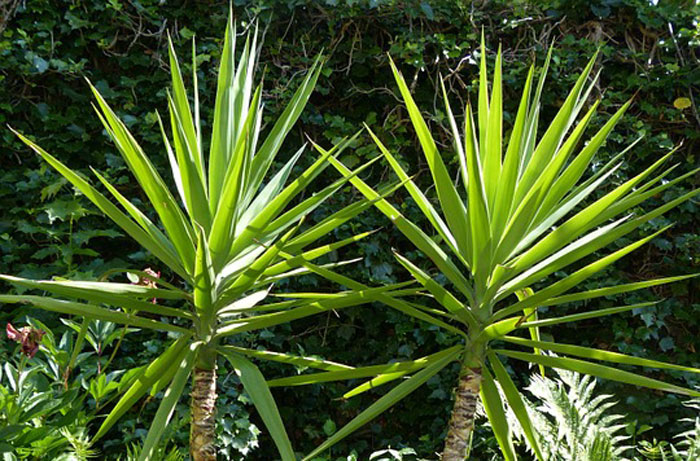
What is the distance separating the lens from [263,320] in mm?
1262

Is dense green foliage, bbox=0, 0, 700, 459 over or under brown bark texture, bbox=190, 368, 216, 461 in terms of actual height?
over

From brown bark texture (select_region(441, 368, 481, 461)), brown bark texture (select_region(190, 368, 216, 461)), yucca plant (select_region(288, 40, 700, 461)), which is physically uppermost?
yucca plant (select_region(288, 40, 700, 461))

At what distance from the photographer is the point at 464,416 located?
4.03 feet

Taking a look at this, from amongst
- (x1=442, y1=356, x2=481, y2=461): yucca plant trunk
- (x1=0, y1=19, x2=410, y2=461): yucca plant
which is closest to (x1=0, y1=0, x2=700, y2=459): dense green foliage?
(x1=0, y1=19, x2=410, y2=461): yucca plant

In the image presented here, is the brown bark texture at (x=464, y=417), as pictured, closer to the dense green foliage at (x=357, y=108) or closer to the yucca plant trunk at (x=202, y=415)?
the yucca plant trunk at (x=202, y=415)

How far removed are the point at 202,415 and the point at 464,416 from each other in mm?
462

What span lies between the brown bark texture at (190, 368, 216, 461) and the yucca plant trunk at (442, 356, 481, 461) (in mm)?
418

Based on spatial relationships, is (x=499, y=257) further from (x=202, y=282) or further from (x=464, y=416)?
(x=202, y=282)

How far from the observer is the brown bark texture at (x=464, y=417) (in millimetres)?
1223

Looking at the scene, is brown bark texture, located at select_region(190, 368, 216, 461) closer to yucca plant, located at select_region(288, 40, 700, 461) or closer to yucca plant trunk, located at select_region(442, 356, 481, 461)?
yucca plant, located at select_region(288, 40, 700, 461)

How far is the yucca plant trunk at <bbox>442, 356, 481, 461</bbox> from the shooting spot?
1223mm

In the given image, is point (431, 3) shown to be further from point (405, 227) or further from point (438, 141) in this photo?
point (405, 227)

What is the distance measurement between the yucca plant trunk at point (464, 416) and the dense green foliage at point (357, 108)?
176cm

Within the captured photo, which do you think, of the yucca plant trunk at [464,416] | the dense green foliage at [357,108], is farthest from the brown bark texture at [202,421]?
the dense green foliage at [357,108]
